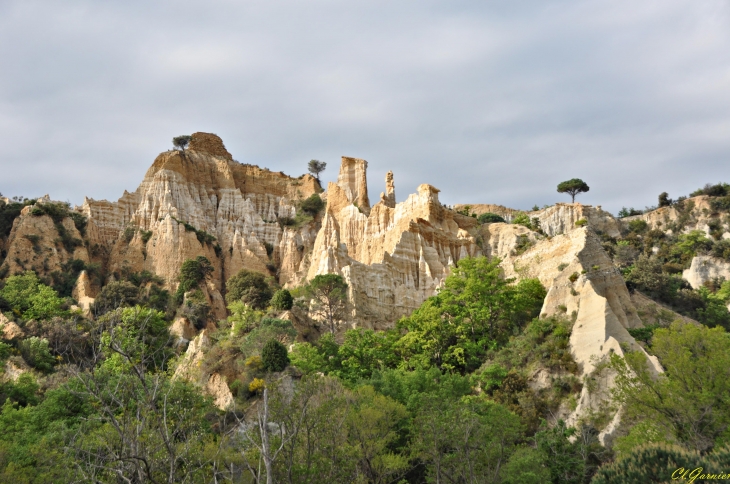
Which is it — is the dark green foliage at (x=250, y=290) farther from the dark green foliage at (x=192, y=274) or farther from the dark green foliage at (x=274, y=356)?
the dark green foliage at (x=274, y=356)

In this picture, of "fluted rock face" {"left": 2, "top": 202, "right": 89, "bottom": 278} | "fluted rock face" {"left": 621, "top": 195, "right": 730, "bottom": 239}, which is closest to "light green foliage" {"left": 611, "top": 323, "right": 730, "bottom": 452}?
"fluted rock face" {"left": 2, "top": 202, "right": 89, "bottom": 278}

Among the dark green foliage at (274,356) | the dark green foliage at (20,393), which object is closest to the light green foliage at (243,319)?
the dark green foliage at (274,356)

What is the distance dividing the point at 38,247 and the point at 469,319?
35.7 metres

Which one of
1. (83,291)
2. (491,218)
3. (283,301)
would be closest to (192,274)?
(83,291)

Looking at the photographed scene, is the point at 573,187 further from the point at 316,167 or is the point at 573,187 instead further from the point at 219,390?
the point at 219,390

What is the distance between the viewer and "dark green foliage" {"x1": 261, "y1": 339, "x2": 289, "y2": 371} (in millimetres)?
37381

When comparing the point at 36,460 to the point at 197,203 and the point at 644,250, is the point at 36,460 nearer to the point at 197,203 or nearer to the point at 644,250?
the point at 197,203

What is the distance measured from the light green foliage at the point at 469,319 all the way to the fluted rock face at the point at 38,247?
30.6m

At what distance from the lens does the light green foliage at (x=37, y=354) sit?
41562 millimetres

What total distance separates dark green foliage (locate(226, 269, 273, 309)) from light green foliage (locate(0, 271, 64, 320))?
11.9 meters

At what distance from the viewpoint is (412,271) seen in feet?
168

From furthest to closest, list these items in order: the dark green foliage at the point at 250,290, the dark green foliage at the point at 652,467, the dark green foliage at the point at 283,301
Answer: the dark green foliage at the point at 250,290 → the dark green foliage at the point at 283,301 → the dark green foliage at the point at 652,467

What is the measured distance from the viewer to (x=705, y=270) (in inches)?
2520

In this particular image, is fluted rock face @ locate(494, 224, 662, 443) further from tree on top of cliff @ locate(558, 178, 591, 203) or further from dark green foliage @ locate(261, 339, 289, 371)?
tree on top of cliff @ locate(558, 178, 591, 203)
